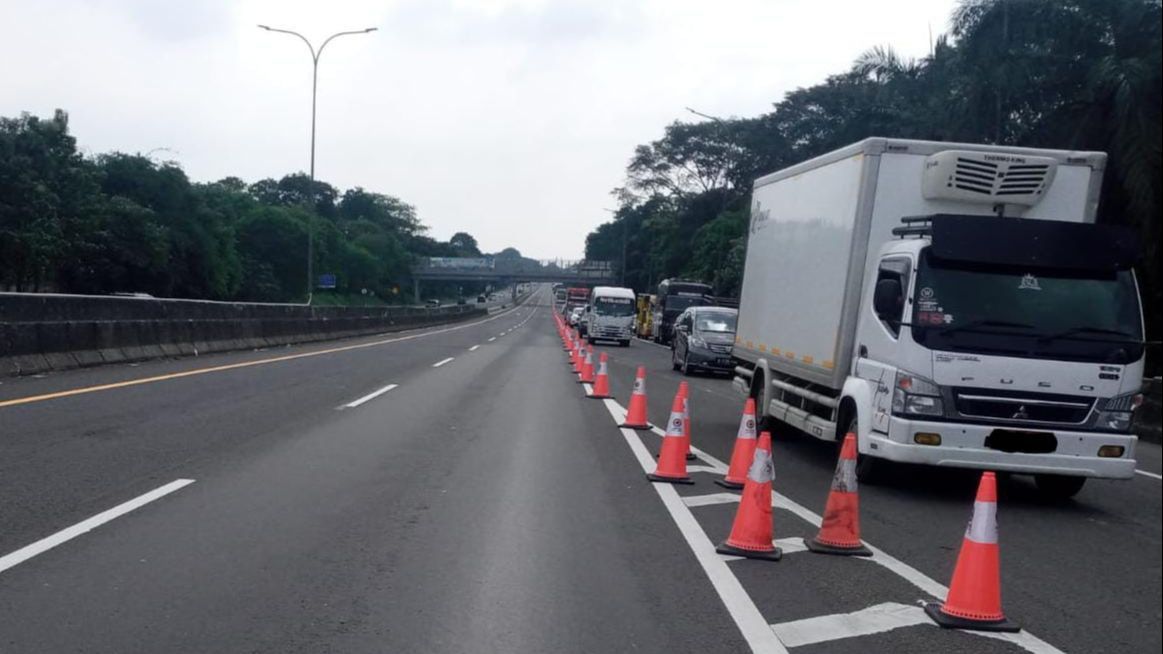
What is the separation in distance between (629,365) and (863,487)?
21.3 meters

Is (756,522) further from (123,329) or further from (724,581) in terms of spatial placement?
(123,329)

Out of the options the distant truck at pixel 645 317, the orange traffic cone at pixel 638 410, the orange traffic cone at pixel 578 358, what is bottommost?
the distant truck at pixel 645 317

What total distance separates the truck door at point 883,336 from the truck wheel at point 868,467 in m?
0.50

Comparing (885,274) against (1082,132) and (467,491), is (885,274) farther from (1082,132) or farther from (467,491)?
(1082,132)

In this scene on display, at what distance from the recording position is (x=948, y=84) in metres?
30.2

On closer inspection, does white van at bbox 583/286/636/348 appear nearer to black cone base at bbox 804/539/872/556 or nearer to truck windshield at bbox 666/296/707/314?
truck windshield at bbox 666/296/707/314

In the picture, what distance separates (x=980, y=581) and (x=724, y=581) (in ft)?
5.11

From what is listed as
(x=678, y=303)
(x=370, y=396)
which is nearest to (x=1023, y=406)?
(x=370, y=396)

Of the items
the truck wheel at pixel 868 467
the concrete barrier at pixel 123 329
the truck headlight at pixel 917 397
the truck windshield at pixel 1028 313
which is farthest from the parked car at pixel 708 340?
the truck headlight at pixel 917 397

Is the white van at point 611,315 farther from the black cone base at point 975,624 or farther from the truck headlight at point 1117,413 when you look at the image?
the black cone base at point 975,624

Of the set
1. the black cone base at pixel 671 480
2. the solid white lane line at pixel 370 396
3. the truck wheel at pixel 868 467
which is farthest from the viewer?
the solid white lane line at pixel 370 396

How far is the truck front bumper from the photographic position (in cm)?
1005

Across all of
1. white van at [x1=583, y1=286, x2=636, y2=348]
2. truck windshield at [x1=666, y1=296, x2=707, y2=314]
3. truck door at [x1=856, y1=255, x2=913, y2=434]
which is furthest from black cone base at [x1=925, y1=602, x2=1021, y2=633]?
white van at [x1=583, y1=286, x2=636, y2=348]

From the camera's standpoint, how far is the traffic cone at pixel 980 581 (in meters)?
6.24
